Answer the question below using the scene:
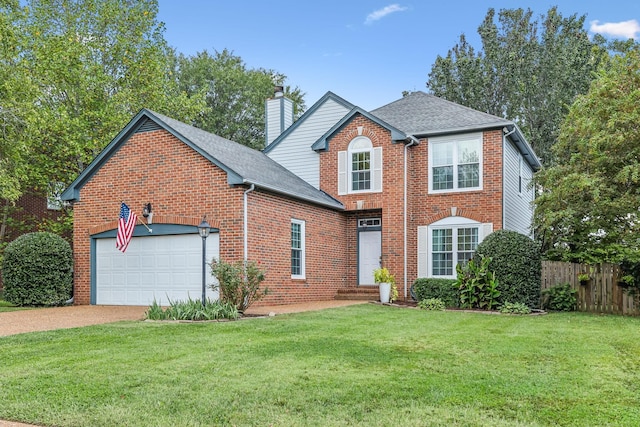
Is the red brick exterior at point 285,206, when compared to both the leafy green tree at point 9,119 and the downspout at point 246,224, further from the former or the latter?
the leafy green tree at point 9,119

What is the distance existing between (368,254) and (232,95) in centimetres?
2468

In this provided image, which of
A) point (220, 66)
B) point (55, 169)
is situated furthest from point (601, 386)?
point (220, 66)

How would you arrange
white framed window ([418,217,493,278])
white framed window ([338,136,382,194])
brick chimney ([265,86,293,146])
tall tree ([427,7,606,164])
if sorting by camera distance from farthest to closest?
tall tree ([427,7,606,164]), brick chimney ([265,86,293,146]), white framed window ([338,136,382,194]), white framed window ([418,217,493,278])

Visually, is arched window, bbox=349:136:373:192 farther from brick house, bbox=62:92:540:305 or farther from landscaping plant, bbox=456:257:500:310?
landscaping plant, bbox=456:257:500:310

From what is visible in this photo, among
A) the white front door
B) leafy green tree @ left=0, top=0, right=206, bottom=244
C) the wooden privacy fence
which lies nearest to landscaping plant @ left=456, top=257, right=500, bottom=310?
the wooden privacy fence

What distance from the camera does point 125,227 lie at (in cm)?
1412

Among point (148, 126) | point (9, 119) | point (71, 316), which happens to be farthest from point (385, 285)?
point (9, 119)

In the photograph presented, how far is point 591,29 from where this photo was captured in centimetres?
2984

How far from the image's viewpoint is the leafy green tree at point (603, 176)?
45.5 feet

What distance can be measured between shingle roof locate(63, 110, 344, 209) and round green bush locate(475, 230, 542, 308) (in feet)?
17.5

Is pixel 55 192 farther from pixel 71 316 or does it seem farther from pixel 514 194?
pixel 514 194

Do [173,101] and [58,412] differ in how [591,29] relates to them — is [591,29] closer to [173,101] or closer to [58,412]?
[173,101]

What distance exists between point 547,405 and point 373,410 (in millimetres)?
1497

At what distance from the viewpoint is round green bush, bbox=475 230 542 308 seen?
1378 centimetres
